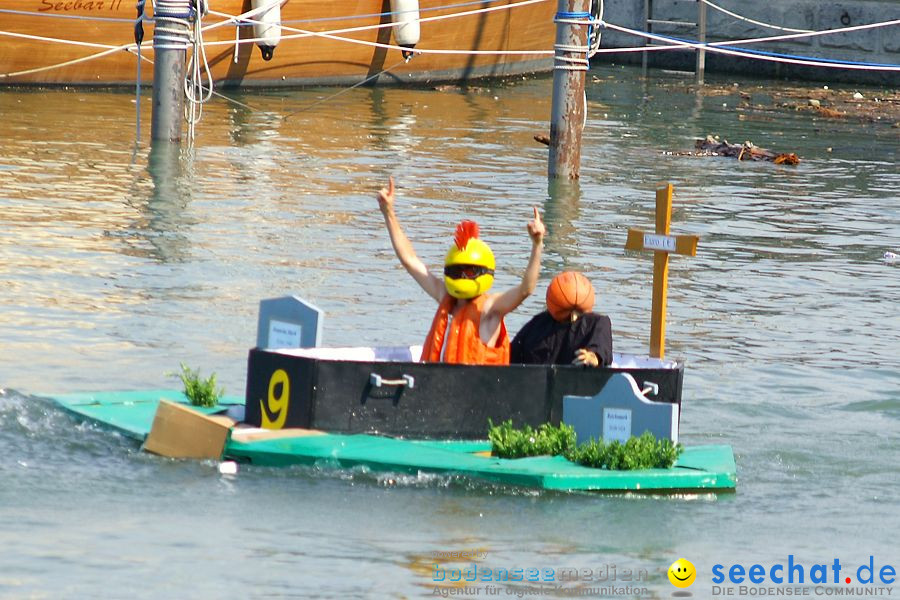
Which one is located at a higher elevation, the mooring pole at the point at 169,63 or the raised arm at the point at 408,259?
the mooring pole at the point at 169,63

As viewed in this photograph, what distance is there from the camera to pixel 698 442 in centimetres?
908

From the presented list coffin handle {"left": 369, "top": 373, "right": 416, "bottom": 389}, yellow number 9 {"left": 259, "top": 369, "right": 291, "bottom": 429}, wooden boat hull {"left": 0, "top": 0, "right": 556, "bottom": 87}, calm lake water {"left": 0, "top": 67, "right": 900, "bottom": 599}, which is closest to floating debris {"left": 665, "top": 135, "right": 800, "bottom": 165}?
calm lake water {"left": 0, "top": 67, "right": 900, "bottom": 599}

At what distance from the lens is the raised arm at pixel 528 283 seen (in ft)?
26.5

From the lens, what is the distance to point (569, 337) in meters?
8.65

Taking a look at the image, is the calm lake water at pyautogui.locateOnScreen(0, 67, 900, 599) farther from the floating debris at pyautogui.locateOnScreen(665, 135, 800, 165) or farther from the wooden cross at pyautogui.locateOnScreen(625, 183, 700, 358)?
the wooden cross at pyautogui.locateOnScreen(625, 183, 700, 358)

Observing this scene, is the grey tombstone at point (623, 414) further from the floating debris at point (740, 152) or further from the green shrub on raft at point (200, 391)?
the floating debris at point (740, 152)

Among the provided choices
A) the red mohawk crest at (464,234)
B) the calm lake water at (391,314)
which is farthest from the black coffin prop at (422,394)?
the red mohawk crest at (464,234)

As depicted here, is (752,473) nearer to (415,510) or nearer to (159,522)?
(415,510)

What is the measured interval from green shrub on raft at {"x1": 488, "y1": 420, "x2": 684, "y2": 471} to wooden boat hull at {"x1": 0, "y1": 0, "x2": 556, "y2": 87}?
42.2ft

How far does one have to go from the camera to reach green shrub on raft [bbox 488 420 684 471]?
7957 millimetres

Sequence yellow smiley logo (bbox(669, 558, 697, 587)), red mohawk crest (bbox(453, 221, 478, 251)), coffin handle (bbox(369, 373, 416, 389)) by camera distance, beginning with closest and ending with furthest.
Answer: yellow smiley logo (bbox(669, 558, 697, 587)), coffin handle (bbox(369, 373, 416, 389)), red mohawk crest (bbox(453, 221, 478, 251))

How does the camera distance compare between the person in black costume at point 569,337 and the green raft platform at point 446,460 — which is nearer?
the green raft platform at point 446,460

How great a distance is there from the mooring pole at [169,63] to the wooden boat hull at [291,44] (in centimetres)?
293

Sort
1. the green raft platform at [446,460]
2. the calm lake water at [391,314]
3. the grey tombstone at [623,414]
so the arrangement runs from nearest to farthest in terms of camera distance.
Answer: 1. the calm lake water at [391,314]
2. the green raft platform at [446,460]
3. the grey tombstone at [623,414]
